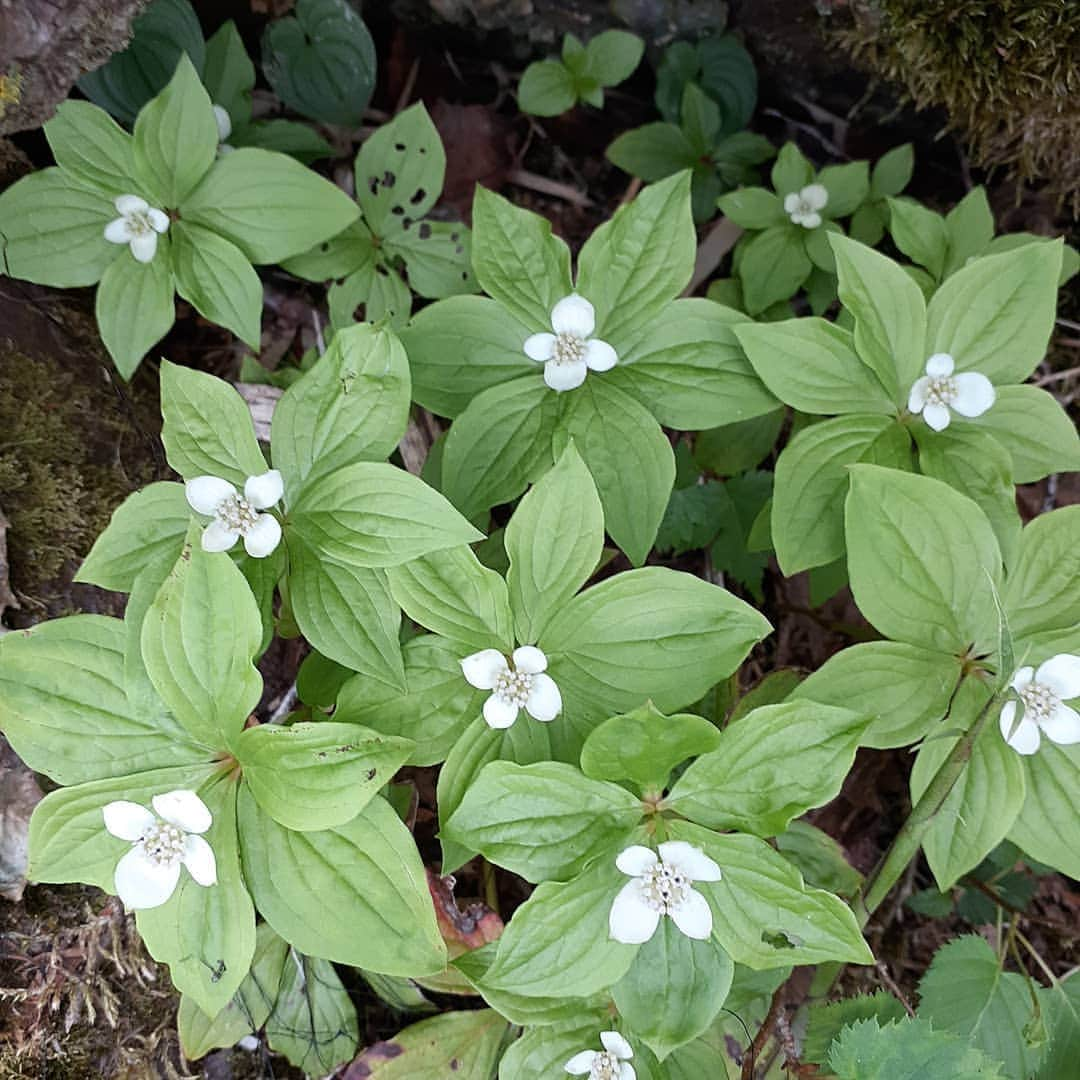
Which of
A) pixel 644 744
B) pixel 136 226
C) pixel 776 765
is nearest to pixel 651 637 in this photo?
pixel 644 744

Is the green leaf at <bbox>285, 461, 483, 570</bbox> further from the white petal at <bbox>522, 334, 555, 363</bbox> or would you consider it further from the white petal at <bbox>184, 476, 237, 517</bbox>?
the white petal at <bbox>522, 334, 555, 363</bbox>

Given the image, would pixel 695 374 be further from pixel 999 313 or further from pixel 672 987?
pixel 672 987

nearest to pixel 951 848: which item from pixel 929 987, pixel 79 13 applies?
pixel 929 987

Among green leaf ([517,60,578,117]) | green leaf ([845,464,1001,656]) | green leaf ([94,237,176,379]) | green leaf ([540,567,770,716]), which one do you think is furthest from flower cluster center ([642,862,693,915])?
green leaf ([517,60,578,117])

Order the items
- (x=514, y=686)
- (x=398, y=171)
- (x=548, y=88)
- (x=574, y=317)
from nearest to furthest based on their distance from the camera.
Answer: (x=514, y=686) < (x=574, y=317) < (x=398, y=171) < (x=548, y=88)

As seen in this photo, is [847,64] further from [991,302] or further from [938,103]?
[991,302]
